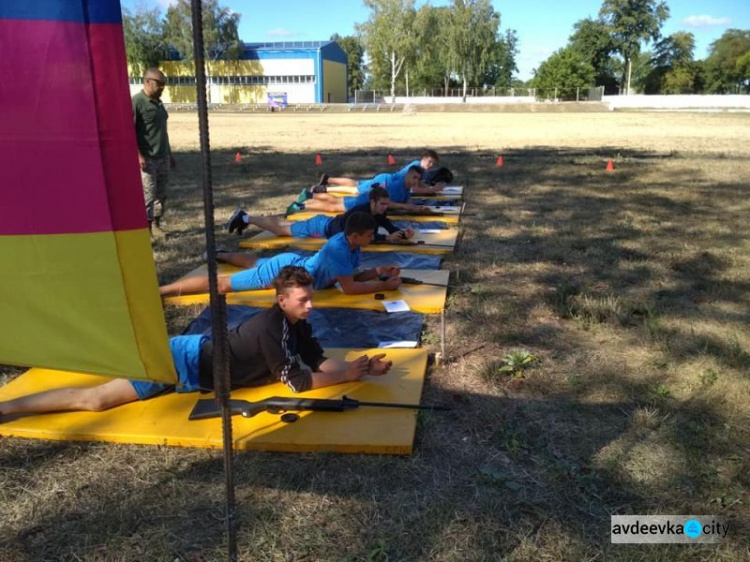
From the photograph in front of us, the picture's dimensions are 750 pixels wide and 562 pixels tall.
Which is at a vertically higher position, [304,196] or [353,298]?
[304,196]

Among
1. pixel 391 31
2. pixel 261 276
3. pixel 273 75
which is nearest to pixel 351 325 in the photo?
pixel 261 276

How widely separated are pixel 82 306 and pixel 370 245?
558 centimetres

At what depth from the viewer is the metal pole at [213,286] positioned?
1.83 m

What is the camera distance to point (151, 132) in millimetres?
7184

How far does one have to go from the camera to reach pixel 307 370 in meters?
3.70

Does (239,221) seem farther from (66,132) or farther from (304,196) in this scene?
(66,132)

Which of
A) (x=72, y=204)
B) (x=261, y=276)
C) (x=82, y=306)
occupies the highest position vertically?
(x=72, y=204)

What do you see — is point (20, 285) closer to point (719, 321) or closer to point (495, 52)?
point (719, 321)

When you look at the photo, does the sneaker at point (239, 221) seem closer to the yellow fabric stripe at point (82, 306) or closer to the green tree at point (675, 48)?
the yellow fabric stripe at point (82, 306)

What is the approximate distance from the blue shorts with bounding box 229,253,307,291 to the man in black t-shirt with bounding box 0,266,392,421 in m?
1.89

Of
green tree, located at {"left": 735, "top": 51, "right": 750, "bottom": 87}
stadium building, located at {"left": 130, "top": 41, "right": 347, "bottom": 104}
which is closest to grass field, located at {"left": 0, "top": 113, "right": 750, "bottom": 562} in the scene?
stadium building, located at {"left": 130, "top": 41, "right": 347, "bottom": 104}

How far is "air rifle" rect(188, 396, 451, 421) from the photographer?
3.44 metres

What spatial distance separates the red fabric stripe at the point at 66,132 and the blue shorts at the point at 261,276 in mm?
3526

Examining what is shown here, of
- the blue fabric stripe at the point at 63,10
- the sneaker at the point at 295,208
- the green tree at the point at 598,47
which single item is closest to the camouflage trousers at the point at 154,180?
the sneaker at the point at 295,208
